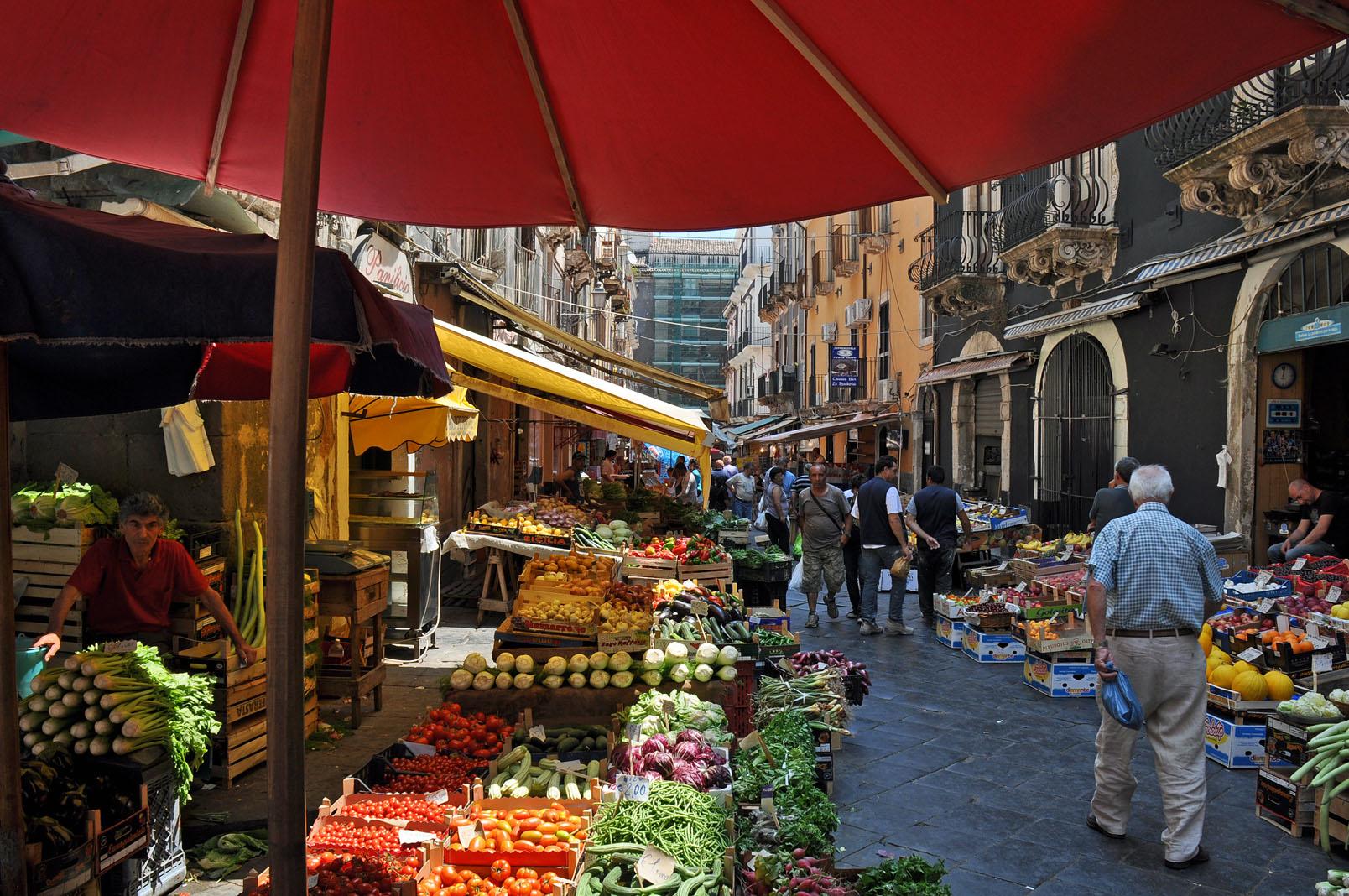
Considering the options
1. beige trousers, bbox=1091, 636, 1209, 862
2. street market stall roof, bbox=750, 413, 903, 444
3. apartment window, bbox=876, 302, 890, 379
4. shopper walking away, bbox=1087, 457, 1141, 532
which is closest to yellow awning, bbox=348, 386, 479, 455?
beige trousers, bbox=1091, 636, 1209, 862

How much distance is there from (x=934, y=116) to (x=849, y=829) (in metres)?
4.05

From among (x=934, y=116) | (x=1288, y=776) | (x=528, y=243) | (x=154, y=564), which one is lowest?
(x=1288, y=776)

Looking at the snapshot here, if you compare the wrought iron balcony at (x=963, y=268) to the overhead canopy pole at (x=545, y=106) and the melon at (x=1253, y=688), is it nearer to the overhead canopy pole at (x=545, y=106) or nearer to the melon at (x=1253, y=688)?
the melon at (x=1253, y=688)

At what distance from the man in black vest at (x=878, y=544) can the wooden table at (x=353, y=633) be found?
5.48 metres

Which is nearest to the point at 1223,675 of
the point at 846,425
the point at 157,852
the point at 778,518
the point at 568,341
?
the point at 157,852

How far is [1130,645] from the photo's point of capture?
15.2 feet

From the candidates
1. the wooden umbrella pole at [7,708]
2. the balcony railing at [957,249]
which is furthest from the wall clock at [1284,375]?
the wooden umbrella pole at [7,708]

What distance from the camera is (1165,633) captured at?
454cm

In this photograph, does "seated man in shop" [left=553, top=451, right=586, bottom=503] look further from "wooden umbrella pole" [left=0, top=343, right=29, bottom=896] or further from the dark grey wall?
"wooden umbrella pole" [left=0, top=343, right=29, bottom=896]

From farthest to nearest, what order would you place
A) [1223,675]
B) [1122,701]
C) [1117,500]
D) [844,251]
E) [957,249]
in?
Answer: [844,251] < [957,249] < [1117,500] < [1223,675] < [1122,701]

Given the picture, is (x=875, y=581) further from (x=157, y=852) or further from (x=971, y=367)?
(x=971, y=367)

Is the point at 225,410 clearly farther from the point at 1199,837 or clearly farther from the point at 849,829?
the point at 1199,837

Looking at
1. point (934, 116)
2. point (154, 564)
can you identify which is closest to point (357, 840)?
point (154, 564)

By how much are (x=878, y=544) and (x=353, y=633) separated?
5812 mm
